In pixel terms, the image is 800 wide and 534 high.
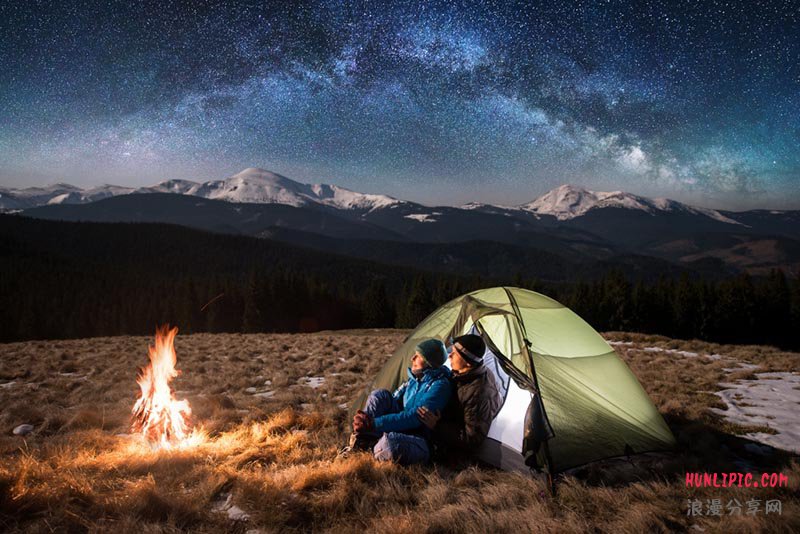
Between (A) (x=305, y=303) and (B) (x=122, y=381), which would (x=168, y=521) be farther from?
(A) (x=305, y=303)

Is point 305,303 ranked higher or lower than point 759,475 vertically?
lower

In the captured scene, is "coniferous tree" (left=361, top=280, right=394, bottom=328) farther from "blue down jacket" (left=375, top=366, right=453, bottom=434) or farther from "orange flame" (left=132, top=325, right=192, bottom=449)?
"blue down jacket" (left=375, top=366, right=453, bottom=434)

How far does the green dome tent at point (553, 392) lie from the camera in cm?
547

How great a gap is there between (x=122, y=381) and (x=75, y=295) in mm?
121238

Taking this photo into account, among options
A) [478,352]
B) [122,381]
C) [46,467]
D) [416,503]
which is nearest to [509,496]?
[416,503]

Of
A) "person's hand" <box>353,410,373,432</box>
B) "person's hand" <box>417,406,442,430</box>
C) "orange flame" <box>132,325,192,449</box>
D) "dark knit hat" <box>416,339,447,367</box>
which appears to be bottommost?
"orange flame" <box>132,325,192,449</box>

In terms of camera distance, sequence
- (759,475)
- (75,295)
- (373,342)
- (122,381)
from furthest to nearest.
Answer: (75,295)
(373,342)
(122,381)
(759,475)

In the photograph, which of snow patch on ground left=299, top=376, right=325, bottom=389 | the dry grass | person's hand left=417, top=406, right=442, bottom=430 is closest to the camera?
the dry grass

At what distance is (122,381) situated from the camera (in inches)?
455

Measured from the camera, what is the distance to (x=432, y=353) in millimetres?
5445

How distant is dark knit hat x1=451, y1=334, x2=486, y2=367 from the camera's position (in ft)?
17.7

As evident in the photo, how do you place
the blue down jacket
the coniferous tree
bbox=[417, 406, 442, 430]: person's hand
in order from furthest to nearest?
the coniferous tree, the blue down jacket, bbox=[417, 406, 442, 430]: person's hand

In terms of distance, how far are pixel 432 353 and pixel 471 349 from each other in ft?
1.85

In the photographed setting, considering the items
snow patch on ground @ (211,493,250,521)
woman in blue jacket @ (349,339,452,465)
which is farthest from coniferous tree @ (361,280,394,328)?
snow patch on ground @ (211,493,250,521)
